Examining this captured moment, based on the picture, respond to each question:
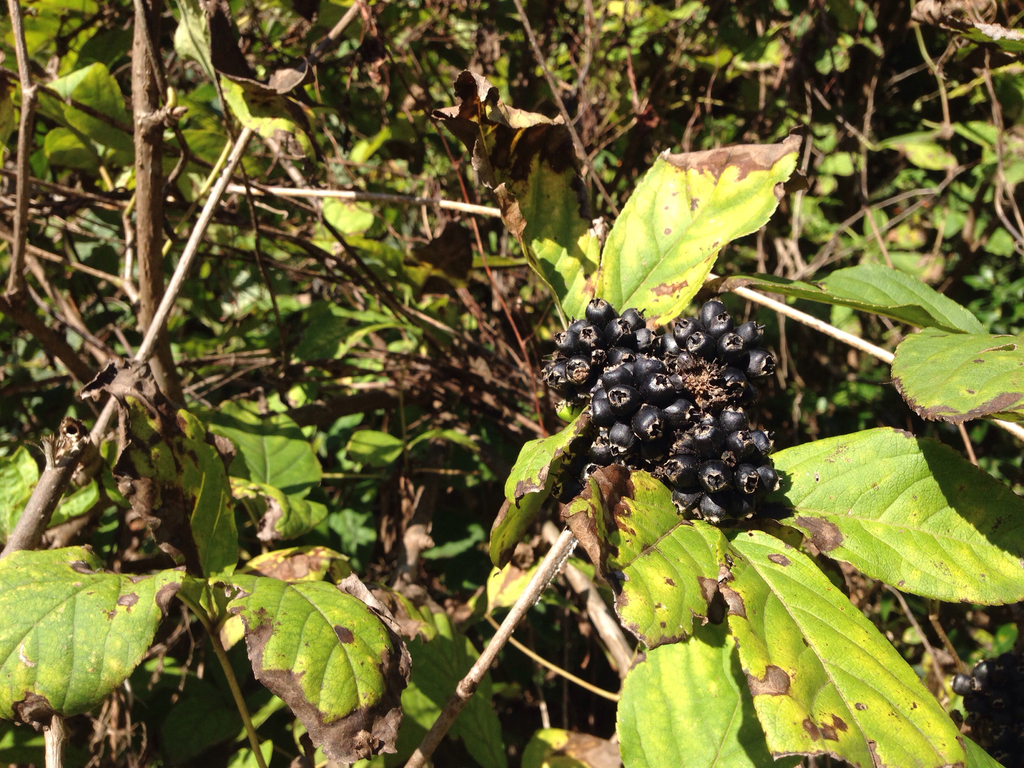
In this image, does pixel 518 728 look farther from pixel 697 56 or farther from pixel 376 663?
pixel 697 56

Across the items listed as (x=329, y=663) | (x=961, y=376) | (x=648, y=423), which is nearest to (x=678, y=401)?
(x=648, y=423)

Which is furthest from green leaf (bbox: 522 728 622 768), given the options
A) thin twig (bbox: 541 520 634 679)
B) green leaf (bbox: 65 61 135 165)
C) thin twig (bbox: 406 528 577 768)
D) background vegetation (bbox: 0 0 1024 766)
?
green leaf (bbox: 65 61 135 165)

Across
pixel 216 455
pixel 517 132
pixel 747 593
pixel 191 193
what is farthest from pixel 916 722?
pixel 191 193

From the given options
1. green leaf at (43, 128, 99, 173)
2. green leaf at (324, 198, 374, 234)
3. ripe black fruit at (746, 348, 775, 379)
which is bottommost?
ripe black fruit at (746, 348, 775, 379)

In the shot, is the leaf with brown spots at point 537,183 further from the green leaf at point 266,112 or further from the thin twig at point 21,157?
the thin twig at point 21,157

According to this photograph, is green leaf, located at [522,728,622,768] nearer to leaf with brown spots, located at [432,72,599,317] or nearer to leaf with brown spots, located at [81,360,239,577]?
leaf with brown spots, located at [81,360,239,577]
